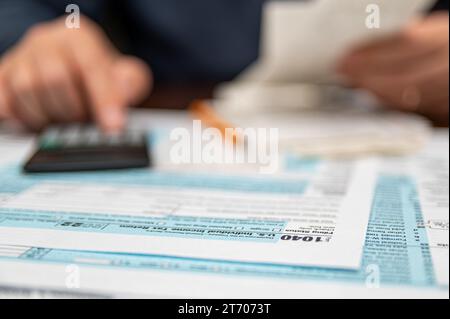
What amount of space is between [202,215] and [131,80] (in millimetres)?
425

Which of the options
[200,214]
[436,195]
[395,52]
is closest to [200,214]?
[200,214]

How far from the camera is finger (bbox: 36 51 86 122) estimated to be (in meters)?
0.57

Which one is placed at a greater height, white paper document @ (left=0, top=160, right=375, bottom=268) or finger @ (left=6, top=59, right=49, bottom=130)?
finger @ (left=6, top=59, right=49, bottom=130)

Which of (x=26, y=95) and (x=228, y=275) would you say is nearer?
(x=228, y=275)

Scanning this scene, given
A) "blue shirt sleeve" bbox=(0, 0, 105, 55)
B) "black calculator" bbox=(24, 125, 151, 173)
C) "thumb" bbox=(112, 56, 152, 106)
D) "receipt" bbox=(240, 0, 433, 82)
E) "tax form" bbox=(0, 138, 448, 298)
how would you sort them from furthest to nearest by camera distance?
"blue shirt sleeve" bbox=(0, 0, 105, 55), "thumb" bbox=(112, 56, 152, 106), "receipt" bbox=(240, 0, 433, 82), "black calculator" bbox=(24, 125, 151, 173), "tax form" bbox=(0, 138, 448, 298)

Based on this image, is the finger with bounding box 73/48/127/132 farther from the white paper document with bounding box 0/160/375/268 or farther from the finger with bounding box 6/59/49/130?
the white paper document with bounding box 0/160/375/268

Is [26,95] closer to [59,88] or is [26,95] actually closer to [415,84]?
[59,88]

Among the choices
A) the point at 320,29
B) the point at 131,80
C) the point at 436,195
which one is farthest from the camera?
the point at 131,80

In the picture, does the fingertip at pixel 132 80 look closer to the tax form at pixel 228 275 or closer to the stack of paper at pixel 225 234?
the stack of paper at pixel 225 234

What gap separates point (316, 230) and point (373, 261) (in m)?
0.05

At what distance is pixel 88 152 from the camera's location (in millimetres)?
443

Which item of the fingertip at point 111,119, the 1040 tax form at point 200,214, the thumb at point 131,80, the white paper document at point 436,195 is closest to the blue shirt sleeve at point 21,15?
the thumb at point 131,80

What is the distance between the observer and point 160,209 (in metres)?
0.32

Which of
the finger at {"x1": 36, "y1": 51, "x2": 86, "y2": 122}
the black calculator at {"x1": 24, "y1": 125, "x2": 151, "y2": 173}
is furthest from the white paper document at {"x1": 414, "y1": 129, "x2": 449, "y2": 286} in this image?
the finger at {"x1": 36, "y1": 51, "x2": 86, "y2": 122}
